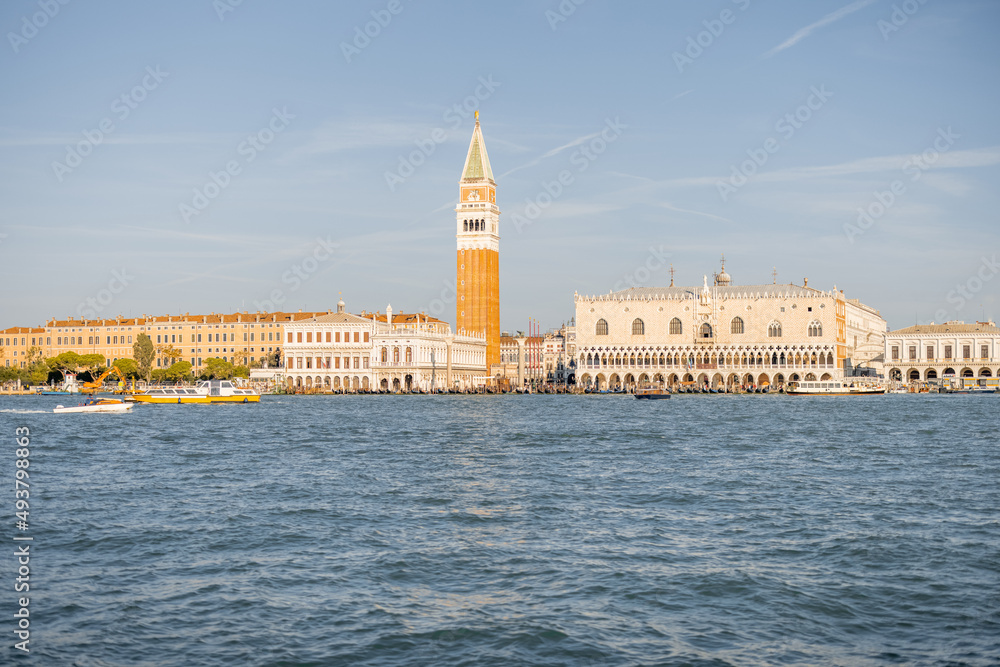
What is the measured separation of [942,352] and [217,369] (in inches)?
3415

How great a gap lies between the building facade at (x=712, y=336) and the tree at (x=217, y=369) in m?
41.3

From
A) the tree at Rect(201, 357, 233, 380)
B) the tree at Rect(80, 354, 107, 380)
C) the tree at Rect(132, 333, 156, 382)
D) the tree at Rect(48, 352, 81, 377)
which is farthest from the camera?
the tree at Rect(80, 354, 107, 380)

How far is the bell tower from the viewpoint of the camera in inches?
4870

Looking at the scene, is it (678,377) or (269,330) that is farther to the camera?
(269,330)

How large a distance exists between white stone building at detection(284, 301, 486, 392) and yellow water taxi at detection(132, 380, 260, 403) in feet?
116

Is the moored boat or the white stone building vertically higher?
the white stone building

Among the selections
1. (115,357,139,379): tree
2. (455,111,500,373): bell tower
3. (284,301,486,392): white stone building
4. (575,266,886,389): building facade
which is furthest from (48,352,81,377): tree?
(575,266,886,389): building facade

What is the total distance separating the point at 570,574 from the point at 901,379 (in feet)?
412

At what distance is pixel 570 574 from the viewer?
14.6 m

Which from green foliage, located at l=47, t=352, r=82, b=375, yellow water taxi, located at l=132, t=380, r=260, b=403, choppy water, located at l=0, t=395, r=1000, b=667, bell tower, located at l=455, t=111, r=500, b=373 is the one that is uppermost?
bell tower, located at l=455, t=111, r=500, b=373

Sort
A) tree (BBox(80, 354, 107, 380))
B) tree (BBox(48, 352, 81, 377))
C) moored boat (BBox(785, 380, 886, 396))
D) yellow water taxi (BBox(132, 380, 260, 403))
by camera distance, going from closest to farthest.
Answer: yellow water taxi (BBox(132, 380, 260, 403))
moored boat (BBox(785, 380, 886, 396))
tree (BBox(48, 352, 81, 377))
tree (BBox(80, 354, 107, 380))

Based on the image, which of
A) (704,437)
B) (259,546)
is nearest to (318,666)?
(259,546)

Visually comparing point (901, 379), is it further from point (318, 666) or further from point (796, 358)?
point (318, 666)

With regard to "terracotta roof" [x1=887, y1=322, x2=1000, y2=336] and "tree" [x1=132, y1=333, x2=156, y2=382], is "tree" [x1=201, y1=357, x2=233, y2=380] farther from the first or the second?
"terracotta roof" [x1=887, y1=322, x2=1000, y2=336]
